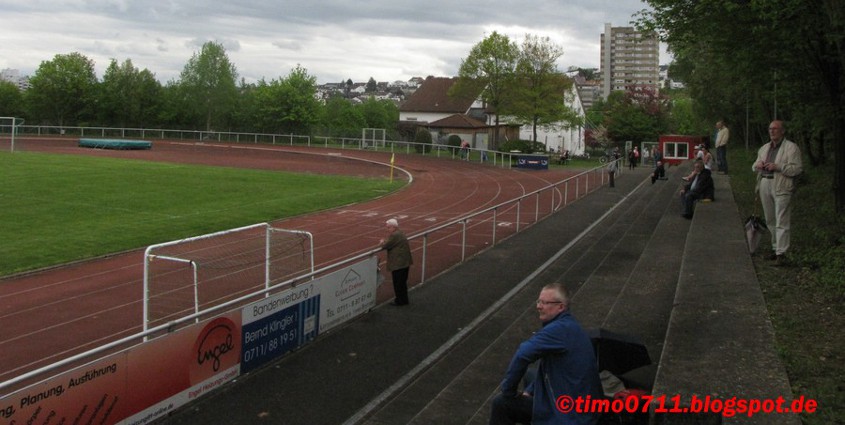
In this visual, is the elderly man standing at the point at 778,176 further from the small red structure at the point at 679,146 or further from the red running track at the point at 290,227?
the small red structure at the point at 679,146

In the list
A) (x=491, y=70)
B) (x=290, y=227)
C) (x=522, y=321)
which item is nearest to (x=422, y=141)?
(x=491, y=70)

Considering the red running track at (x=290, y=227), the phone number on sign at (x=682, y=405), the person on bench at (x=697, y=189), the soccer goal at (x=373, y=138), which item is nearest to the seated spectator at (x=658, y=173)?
the red running track at (x=290, y=227)

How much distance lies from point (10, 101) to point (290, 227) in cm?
7543

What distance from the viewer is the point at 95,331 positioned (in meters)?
11.6

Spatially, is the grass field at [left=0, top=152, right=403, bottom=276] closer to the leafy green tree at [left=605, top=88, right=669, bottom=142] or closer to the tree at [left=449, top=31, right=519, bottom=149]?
the tree at [left=449, top=31, right=519, bottom=149]

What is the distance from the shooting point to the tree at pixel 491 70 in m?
63.8

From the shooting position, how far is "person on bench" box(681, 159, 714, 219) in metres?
16.5

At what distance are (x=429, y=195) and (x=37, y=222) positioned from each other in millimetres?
16343

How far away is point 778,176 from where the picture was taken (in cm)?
970

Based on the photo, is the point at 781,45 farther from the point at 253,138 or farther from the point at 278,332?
the point at 253,138

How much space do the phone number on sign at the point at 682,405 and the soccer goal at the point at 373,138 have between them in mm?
56415

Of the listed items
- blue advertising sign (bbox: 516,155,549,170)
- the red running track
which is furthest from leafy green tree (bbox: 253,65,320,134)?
blue advertising sign (bbox: 516,155,549,170)

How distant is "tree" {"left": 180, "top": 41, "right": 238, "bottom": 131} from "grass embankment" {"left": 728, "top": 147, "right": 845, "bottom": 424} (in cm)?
7458

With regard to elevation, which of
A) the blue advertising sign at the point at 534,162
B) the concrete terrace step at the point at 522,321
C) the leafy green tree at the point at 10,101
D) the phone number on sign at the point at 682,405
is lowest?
the concrete terrace step at the point at 522,321
